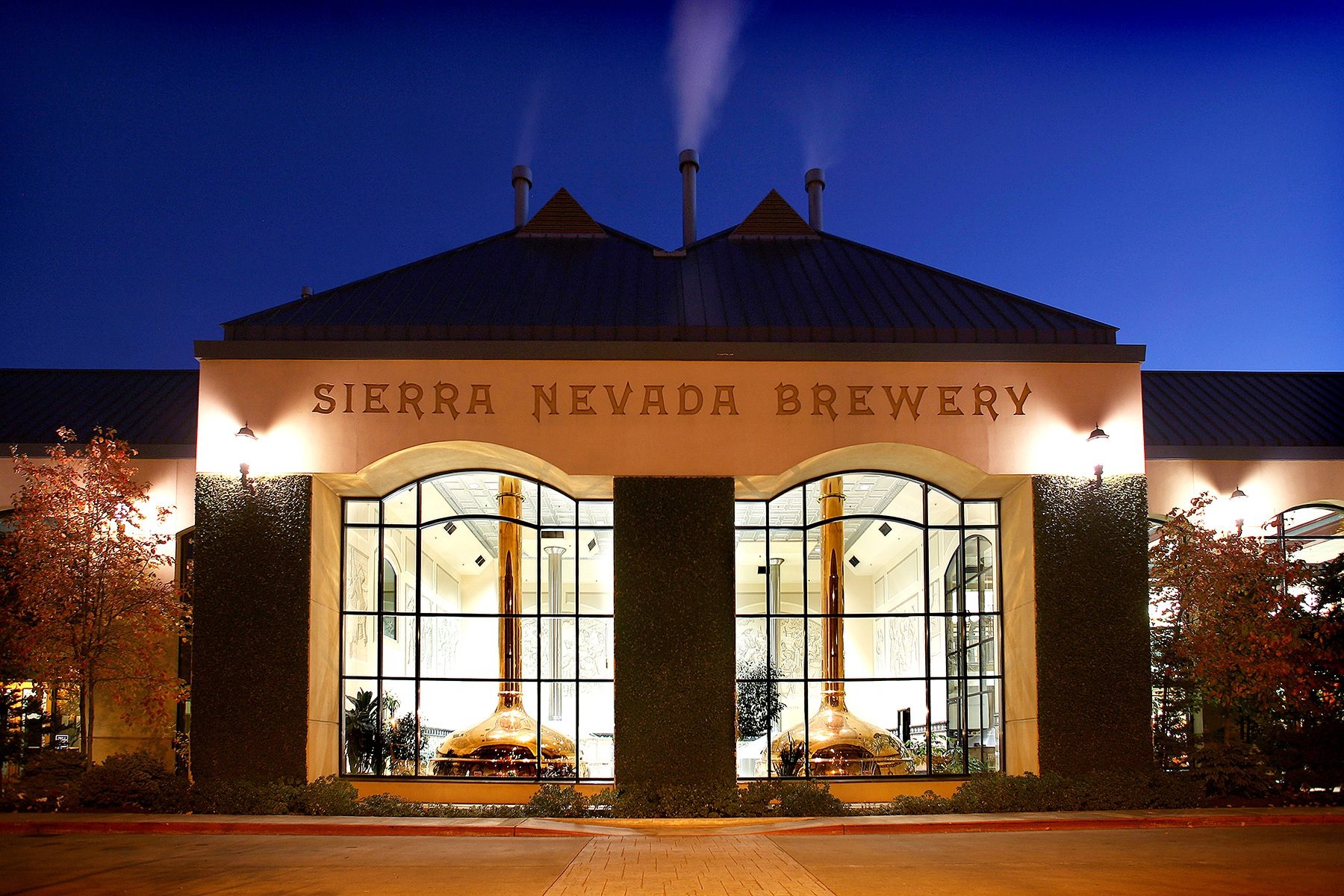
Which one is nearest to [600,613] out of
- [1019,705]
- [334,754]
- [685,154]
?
[334,754]

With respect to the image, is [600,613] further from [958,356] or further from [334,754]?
[958,356]

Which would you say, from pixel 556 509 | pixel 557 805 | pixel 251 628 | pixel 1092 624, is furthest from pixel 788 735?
pixel 251 628

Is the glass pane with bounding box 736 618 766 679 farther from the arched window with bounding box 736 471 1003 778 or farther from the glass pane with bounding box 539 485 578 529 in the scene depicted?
the glass pane with bounding box 539 485 578 529

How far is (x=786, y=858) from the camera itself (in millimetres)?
11898

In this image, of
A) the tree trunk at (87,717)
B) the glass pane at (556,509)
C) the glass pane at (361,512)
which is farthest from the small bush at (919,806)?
the tree trunk at (87,717)

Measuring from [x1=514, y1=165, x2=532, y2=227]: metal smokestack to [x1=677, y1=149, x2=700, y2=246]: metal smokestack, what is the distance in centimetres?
364

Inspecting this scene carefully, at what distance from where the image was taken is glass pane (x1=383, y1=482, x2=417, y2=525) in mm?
18625

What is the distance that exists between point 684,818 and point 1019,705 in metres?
5.88

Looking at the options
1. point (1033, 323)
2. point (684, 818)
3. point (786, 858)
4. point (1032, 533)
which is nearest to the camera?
point (786, 858)

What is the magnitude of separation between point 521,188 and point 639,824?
16113 millimetres

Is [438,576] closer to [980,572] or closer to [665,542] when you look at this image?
[665,542]

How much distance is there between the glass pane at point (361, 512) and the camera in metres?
18.6

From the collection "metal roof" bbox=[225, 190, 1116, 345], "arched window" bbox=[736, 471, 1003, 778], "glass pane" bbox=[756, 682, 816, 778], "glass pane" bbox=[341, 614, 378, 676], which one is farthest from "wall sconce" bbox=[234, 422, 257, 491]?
"glass pane" bbox=[756, 682, 816, 778]

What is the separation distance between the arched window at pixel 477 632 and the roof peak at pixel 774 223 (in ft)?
24.4
